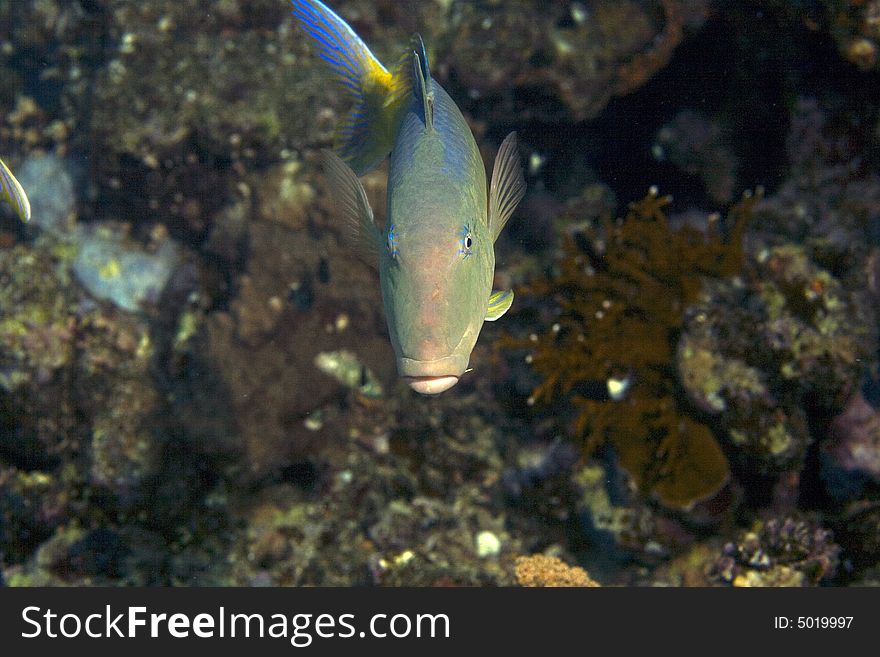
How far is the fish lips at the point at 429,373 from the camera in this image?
1957 mm

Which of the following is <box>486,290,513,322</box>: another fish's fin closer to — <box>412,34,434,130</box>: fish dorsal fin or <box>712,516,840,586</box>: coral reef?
<box>412,34,434,130</box>: fish dorsal fin

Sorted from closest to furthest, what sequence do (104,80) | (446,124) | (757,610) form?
(446,124), (757,610), (104,80)

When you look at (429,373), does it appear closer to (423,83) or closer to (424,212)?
(424,212)

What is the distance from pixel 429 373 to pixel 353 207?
872 mm

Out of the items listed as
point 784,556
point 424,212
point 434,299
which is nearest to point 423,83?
point 424,212

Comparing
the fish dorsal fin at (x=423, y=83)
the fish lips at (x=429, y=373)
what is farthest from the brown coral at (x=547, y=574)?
the fish dorsal fin at (x=423, y=83)

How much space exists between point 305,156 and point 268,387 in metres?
2.59

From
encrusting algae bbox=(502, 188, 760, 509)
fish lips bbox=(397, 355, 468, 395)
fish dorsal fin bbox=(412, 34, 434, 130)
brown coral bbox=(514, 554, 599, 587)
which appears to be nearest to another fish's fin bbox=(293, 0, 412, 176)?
fish dorsal fin bbox=(412, 34, 434, 130)

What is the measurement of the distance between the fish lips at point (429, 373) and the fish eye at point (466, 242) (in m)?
0.43

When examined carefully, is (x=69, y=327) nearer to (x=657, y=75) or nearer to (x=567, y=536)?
(x=567, y=536)

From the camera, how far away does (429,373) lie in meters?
1.96

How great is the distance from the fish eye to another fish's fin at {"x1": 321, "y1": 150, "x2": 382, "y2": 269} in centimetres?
34

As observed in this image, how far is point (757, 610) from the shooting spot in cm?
389

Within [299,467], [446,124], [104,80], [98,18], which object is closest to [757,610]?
[446,124]
